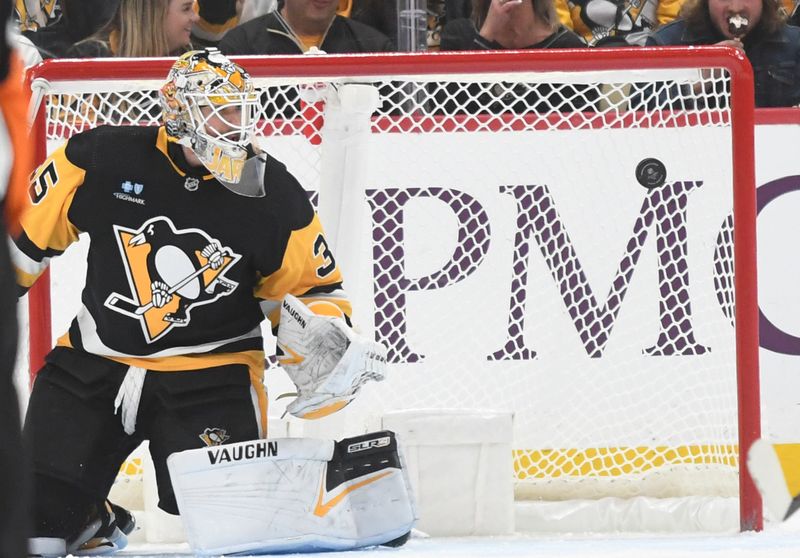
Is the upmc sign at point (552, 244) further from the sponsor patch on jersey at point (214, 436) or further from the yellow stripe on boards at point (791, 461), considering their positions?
the sponsor patch on jersey at point (214, 436)

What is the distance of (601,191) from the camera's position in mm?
3873

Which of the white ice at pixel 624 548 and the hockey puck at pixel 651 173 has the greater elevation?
the hockey puck at pixel 651 173

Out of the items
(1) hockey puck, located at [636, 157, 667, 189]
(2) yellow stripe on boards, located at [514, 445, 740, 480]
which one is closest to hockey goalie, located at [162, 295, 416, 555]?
(2) yellow stripe on boards, located at [514, 445, 740, 480]

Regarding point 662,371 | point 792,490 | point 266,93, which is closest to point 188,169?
point 266,93

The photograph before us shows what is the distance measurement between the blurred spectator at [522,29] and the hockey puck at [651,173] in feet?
1.73

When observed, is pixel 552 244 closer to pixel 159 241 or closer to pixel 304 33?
pixel 304 33

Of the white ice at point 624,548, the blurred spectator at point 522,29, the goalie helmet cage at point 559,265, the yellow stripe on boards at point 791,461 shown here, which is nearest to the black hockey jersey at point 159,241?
the white ice at point 624,548

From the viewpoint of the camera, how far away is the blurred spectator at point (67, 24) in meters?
4.36

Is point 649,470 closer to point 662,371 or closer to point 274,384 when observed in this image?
point 662,371

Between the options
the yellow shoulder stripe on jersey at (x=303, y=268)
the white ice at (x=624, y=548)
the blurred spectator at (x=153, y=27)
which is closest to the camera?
the white ice at (x=624, y=548)

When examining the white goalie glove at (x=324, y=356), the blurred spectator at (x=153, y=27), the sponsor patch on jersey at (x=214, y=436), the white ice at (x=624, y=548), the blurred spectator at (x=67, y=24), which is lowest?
the white ice at (x=624, y=548)

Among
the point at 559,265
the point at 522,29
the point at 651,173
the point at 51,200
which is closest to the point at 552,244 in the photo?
the point at 559,265

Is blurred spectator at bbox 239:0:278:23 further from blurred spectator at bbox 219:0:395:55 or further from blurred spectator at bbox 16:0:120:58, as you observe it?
blurred spectator at bbox 16:0:120:58

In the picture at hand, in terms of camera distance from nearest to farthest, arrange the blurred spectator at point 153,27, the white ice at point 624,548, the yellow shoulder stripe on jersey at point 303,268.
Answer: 1. the white ice at point 624,548
2. the yellow shoulder stripe on jersey at point 303,268
3. the blurred spectator at point 153,27
